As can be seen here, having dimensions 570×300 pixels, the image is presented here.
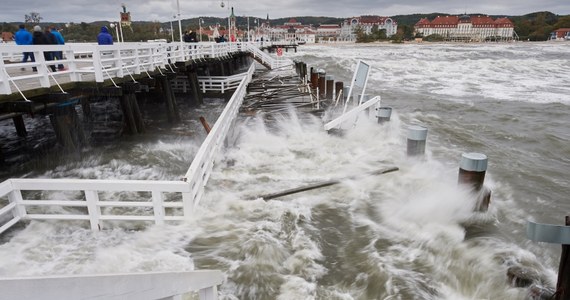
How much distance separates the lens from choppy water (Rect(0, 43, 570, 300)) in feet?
17.2

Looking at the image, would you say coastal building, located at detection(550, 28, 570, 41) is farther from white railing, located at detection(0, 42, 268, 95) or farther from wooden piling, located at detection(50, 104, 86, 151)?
wooden piling, located at detection(50, 104, 86, 151)

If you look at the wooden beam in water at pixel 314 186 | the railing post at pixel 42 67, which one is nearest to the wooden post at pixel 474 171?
the wooden beam in water at pixel 314 186

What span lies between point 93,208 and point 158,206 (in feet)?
3.50

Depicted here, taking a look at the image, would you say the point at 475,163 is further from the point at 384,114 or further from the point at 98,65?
the point at 98,65

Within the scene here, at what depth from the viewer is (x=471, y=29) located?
186 metres

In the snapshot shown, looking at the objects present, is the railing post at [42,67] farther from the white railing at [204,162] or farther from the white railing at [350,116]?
the white railing at [350,116]

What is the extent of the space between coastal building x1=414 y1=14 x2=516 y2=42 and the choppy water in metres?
195

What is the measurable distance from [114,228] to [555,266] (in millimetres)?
6892

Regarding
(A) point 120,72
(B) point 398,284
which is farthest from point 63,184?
(A) point 120,72

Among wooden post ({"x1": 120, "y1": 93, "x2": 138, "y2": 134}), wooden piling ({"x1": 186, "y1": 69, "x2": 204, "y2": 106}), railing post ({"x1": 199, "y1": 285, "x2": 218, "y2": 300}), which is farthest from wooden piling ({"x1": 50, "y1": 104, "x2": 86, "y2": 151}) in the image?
wooden piling ({"x1": 186, "y1": 69, "x2": 204, "y2": 106})

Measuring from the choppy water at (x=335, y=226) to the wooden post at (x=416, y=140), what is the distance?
24cm

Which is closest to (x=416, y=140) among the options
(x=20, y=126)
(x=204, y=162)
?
(x=204, y=162)

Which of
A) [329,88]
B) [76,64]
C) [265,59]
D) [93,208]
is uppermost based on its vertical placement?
[76,64]

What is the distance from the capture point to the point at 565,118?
16984mm
